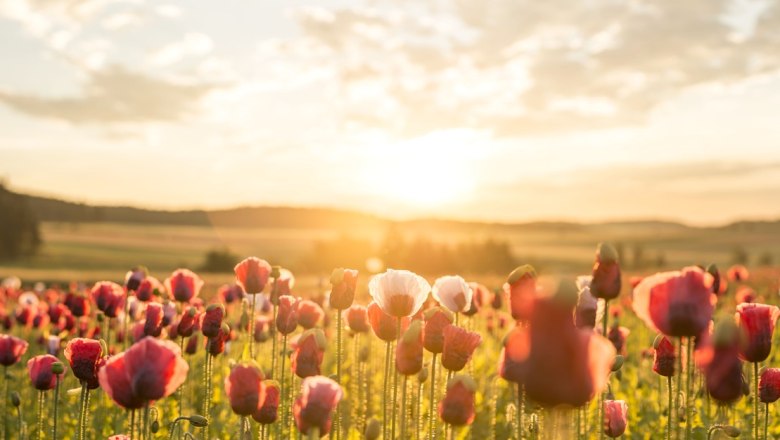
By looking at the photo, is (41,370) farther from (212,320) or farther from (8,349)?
(212,320)

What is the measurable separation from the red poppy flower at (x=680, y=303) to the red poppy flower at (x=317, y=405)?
4.02 ft

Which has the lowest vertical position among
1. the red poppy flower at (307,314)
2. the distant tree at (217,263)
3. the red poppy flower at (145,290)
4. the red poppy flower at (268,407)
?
the distant tree at (217,263)

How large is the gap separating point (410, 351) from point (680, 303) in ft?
3.80

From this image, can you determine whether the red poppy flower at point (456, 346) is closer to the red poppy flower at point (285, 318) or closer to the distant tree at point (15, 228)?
→ the red poppy flower at point (285, 318)

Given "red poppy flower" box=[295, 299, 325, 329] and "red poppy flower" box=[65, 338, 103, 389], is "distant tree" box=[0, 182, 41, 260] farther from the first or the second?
"red poppy flower" box=[65, 338, 103, 389]

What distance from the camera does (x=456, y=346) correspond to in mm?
3189

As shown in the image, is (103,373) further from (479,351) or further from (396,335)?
(479,351)

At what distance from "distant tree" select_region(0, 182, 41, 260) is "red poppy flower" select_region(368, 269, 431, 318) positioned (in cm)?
5733

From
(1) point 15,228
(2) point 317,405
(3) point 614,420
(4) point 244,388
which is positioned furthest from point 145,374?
(1) point 15,228

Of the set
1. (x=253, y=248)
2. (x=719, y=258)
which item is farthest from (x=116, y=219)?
(x=719, y=258)

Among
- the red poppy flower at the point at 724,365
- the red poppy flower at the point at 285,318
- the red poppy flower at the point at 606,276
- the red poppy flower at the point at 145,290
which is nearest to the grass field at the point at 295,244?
the red poppy flower at the point at 145,290

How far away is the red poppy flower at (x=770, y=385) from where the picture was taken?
3.64m

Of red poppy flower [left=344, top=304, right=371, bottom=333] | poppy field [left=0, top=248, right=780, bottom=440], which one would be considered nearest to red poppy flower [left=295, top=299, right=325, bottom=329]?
poppy field [left=0, top=248, right=780, bottom=440]

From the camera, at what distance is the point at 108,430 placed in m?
5.55
